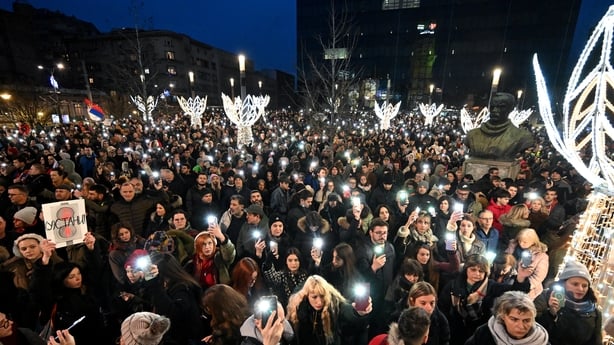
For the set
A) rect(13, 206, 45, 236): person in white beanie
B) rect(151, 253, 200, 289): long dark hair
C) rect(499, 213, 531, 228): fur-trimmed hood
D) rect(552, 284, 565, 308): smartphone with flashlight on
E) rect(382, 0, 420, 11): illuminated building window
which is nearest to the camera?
rect(552, 284, 565, 308): smartphone with flashlight on

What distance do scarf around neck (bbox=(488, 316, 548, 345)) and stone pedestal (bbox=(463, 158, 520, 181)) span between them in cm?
723

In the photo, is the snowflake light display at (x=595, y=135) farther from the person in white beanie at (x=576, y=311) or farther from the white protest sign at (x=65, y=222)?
the white protest sign at (x=65, y=222)

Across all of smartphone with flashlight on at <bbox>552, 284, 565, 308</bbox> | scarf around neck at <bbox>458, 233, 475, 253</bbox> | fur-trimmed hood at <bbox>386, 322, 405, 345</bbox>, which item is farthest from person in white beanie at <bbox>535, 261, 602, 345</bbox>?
fur-trimmed hood at <bbox>386, 322, 405, 345</bbox>

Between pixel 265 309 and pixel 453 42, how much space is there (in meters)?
59.7

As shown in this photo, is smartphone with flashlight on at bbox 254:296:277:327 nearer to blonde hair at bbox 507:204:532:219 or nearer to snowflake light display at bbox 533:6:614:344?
snowflake light display at bbox 533:6:614:344

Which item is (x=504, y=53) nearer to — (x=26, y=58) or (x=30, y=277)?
(x=30, y=277)

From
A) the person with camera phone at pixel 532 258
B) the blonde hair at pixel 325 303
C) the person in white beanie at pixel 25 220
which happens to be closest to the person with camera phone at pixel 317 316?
the blonde hair at pixel 325 303

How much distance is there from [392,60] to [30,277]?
197ft

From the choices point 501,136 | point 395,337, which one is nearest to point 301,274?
point 395,337

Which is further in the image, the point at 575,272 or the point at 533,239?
the point at 533,239

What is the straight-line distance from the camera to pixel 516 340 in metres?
Answer: 2.31

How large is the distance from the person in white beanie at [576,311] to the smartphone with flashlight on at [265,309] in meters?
2.59

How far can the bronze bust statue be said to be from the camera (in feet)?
27.1

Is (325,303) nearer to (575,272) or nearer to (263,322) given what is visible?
(263,322)
